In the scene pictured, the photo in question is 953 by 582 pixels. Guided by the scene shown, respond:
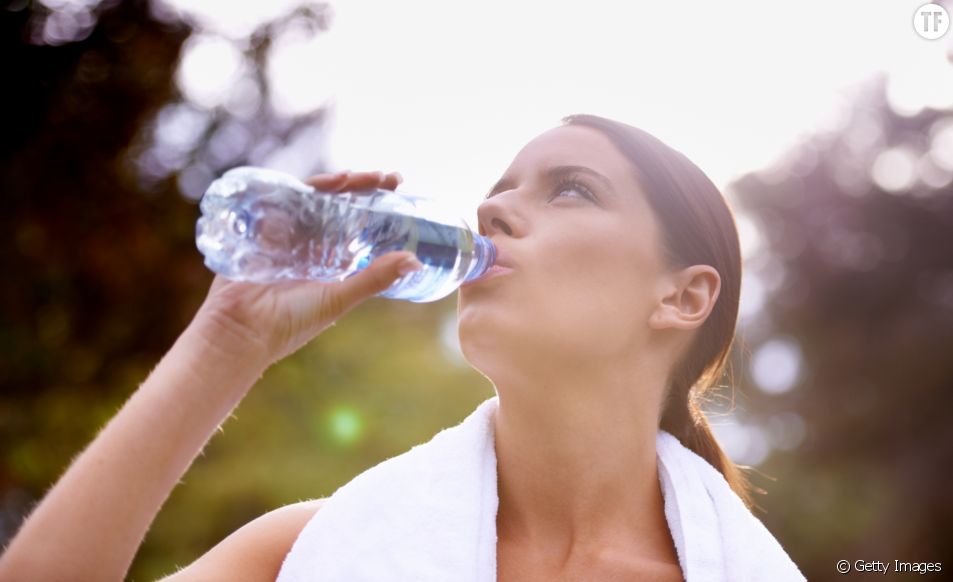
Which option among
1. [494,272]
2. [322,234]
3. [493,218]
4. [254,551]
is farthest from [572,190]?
[254,551]

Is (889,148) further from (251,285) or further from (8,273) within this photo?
(251,285)

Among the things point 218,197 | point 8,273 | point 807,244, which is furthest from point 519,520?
point 807,244

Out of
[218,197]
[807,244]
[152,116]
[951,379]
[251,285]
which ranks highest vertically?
[218,197]

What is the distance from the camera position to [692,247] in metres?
2.79

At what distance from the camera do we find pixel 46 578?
1.52 m

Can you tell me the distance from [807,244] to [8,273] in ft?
42.7

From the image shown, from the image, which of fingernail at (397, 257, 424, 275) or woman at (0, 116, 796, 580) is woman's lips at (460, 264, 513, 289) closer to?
woman at (0, 116, 796, 580)

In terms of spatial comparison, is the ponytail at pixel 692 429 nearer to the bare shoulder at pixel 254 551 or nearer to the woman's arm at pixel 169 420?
the bare shoulder at pixel 254 551

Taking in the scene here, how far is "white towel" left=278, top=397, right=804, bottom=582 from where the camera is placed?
7.45 ft

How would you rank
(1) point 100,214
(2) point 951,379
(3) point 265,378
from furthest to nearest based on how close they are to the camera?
(2) point 951,379, (3) point 265,378, (1) point 100,214

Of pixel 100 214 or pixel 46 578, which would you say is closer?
pixel 46 578

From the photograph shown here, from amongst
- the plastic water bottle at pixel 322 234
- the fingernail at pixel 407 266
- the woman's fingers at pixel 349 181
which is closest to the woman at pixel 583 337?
the woman's fingers at pixel 349 181

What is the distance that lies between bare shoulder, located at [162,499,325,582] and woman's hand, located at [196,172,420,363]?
597mm

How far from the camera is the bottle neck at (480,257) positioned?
93.8 inches
